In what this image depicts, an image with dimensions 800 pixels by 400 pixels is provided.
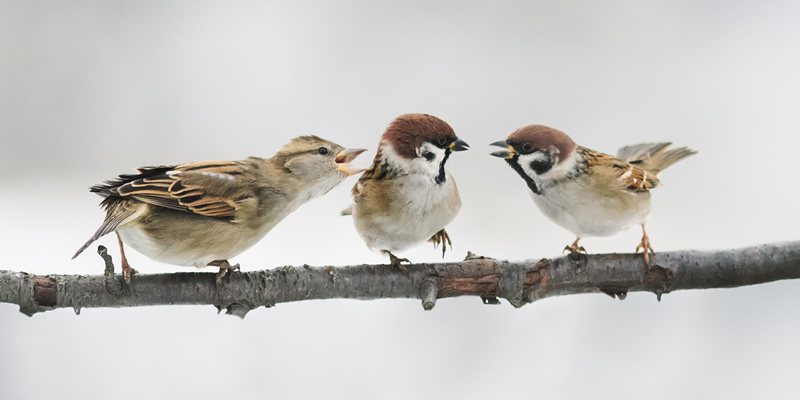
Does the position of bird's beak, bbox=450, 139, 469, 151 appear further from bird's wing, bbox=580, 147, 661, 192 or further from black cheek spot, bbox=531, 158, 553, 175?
bird's wing, bbox=580, 147, 661, 192

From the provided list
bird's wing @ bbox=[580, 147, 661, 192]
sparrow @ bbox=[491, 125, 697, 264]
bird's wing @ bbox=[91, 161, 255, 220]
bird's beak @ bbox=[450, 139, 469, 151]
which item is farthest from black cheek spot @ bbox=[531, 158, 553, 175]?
bird's wing @ bbox=[91, 161, 255, 220]

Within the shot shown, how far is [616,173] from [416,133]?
614 mm

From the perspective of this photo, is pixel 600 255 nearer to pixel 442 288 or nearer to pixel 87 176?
pixel 442 288

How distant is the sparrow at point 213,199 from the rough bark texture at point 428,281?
0.07m

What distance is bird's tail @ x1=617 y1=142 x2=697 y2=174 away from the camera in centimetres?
237

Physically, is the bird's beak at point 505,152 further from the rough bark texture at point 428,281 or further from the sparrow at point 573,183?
the rough bark texture at point 428,281

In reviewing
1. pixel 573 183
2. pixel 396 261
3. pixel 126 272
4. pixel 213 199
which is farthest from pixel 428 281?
pixel 126 272

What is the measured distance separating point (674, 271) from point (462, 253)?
0.81 m

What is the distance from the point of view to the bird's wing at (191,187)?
1750 millimetres

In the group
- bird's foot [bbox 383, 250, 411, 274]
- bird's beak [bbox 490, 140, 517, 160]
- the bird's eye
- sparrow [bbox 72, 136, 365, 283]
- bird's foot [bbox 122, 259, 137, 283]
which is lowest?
bird's foot [bbox 122, 259, 137, 283]

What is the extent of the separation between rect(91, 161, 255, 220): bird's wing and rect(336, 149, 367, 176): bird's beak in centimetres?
23

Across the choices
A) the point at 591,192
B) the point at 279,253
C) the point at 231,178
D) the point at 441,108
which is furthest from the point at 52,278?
the point at 441,108

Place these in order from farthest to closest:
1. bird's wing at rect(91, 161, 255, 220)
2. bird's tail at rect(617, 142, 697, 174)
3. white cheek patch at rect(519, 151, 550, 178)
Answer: bird's tail at rect(617, 142, 697, 174) → white cheek patch at rect(519, 151, 550, 178) → bird's wing at rect(91, 161, 255, 220)

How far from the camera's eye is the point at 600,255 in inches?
84.7
